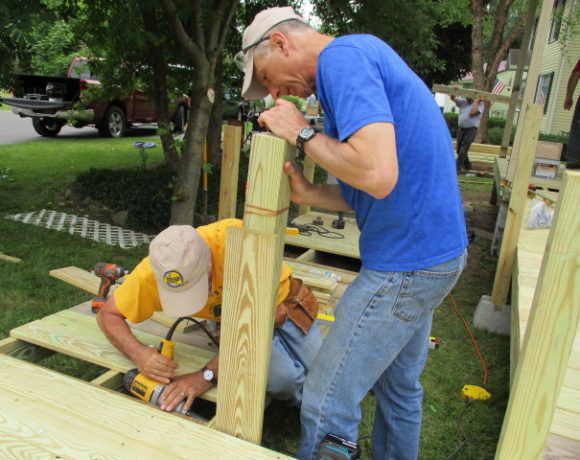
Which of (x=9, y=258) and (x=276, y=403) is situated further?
(x=9, y=258)

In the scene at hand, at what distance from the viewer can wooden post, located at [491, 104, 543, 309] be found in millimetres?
3176

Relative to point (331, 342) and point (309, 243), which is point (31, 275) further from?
point (331, 342)

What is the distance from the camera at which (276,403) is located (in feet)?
9.38

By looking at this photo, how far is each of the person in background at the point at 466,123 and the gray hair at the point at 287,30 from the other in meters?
8.86

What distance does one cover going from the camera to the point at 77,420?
5.81 ft

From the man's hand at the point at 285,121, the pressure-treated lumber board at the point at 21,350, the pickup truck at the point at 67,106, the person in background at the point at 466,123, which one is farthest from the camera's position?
the pickup truck at the point at 67,106

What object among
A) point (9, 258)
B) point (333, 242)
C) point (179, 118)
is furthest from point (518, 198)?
point (179, 118)

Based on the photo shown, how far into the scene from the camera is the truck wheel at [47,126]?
11.7 m

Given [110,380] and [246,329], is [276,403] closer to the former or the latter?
[110,380]

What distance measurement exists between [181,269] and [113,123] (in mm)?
11703

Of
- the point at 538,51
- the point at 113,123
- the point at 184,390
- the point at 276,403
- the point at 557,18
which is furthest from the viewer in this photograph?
the point at 557,18

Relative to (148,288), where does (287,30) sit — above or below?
above

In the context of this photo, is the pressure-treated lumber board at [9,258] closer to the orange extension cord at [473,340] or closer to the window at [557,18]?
the orange extension cord at [473,340]

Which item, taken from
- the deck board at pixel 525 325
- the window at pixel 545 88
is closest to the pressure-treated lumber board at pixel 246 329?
the deck board at pixel 525 325
